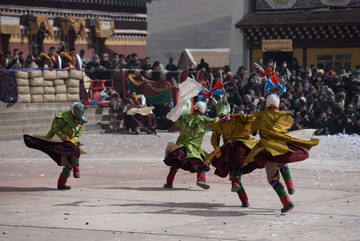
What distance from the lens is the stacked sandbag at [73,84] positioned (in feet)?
81.9

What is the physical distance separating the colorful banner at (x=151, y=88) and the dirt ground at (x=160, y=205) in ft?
26.9

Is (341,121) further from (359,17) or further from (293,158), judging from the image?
(293,158)

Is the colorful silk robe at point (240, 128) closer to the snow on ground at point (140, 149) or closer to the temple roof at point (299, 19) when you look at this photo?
the snow on ground at point (140, 149)

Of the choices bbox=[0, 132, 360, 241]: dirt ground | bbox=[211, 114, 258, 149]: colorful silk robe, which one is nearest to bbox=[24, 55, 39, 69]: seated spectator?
bbox=[0, 132, 360, 241]: dirt ground

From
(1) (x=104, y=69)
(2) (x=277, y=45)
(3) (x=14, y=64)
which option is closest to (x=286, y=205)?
(3) (x=14, y=64)

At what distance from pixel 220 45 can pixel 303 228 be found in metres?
89.4

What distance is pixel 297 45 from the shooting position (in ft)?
104

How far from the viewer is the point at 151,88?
25672 mm

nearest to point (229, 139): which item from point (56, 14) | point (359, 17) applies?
point (359, 17)

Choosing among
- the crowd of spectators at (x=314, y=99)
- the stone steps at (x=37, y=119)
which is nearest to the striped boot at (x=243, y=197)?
the crowd of spectators at (x=314, y=99)

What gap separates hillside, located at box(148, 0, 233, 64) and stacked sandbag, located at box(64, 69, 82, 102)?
205 feet

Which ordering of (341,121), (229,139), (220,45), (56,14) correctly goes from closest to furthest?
(229,139), (341,121), (56,14), (220,45)

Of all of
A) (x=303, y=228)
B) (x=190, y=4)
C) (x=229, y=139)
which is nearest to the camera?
(x=303, y=228)

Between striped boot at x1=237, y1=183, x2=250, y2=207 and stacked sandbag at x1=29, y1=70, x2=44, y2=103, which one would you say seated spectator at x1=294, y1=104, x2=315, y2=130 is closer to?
stacked sandbag at x1=29, y1=70, x2=44, y2=103
